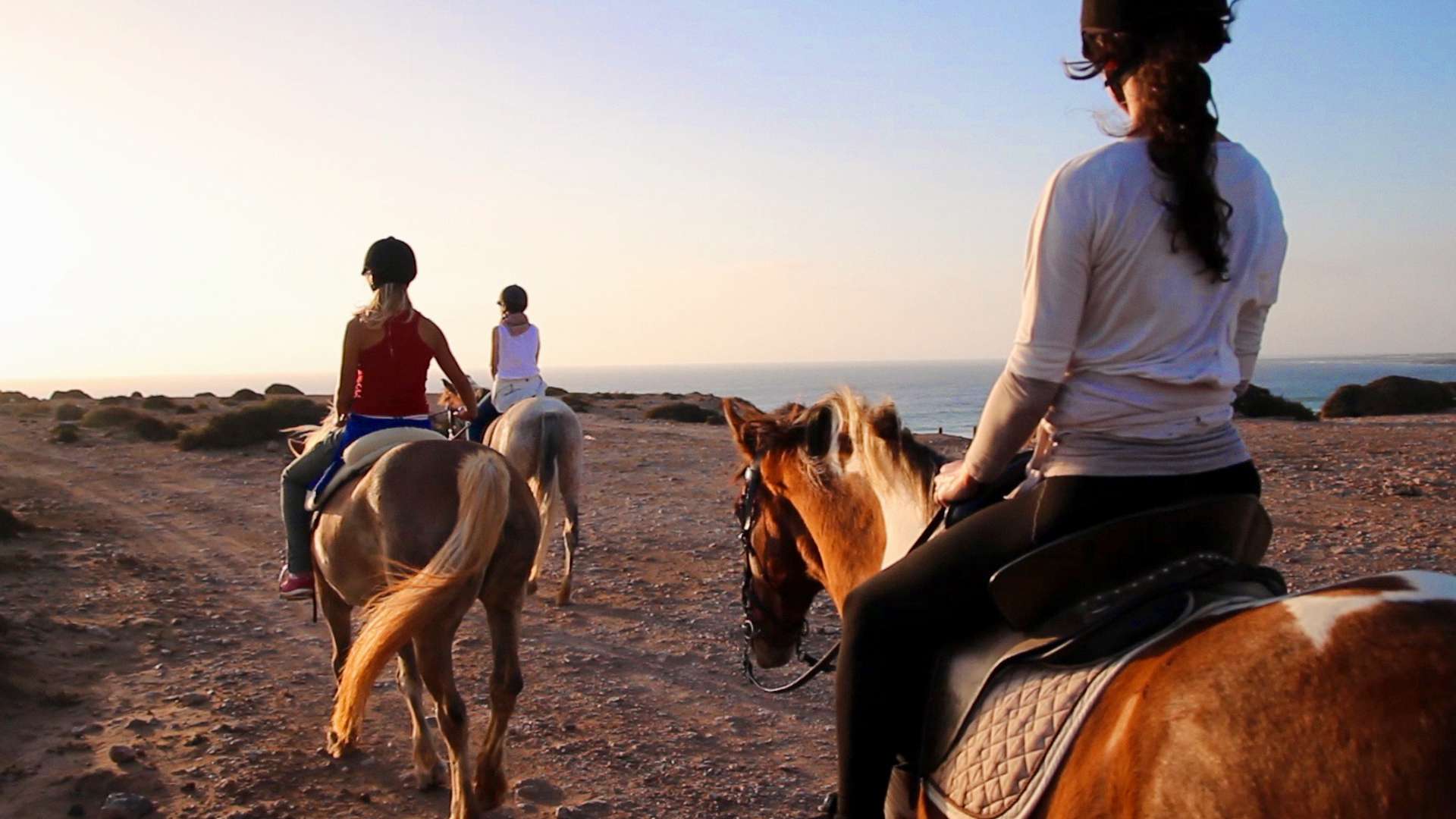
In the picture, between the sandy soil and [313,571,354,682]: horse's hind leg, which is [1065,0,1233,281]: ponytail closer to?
the sandy soil

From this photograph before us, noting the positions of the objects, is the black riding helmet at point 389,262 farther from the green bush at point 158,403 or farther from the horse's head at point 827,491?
the green bush at point 158,403

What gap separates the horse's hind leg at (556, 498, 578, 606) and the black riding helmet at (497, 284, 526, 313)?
195 cm

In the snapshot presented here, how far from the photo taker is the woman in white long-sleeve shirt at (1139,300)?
1.88 metres

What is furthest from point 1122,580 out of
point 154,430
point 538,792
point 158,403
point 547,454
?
point 158,403

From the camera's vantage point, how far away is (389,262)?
5039 mm

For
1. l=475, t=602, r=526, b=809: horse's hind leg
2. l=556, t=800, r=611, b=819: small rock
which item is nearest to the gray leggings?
l=475, t=602, r=526, b=809: horse's hind leg

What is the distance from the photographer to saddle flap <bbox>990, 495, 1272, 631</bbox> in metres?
1.95

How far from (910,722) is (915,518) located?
1.93ft

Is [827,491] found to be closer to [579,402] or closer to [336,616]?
[336,616]

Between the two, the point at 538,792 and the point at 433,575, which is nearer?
the point at 433,575

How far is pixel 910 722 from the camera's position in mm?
2248

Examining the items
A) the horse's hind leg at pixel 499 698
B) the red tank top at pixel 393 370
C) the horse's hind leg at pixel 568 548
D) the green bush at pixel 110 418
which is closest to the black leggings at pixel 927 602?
the horse's hind leg at pixel 499 698

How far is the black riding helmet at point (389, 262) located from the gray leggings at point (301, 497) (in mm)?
883

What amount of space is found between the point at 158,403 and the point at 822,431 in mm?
38711
